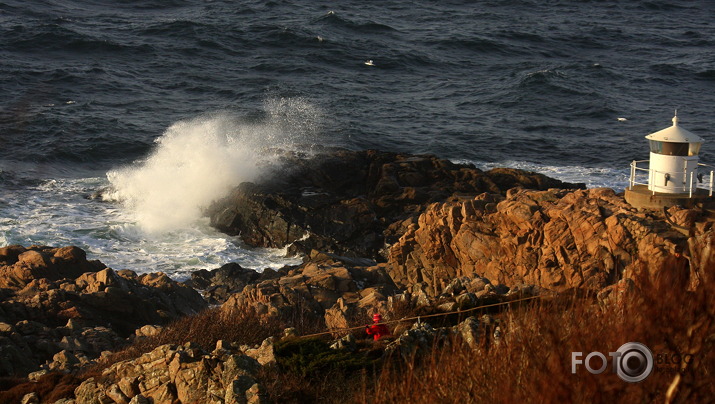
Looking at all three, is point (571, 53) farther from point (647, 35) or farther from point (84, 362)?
point (84, 362)

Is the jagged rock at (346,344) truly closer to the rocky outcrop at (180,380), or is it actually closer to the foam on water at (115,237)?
the rocky outcrop at (180,380)

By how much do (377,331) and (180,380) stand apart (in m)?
3.11

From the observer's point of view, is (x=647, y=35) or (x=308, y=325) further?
(x=647, y=35)

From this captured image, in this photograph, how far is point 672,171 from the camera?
19.8m

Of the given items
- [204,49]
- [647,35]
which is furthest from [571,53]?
[204,49]

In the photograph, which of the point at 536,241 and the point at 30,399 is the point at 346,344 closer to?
the point at 30,399

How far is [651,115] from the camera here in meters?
49.1

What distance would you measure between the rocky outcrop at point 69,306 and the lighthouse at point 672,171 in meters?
11.1

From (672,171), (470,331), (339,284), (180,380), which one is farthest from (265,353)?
(672,171)

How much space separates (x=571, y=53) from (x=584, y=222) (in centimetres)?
4530

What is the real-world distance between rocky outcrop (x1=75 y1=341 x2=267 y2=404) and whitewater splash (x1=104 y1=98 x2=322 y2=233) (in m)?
19.5

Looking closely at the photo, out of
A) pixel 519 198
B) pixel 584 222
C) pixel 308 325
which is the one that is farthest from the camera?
pixel 519 198

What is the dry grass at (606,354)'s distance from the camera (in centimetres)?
812

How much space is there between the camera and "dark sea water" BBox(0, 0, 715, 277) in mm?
34719
